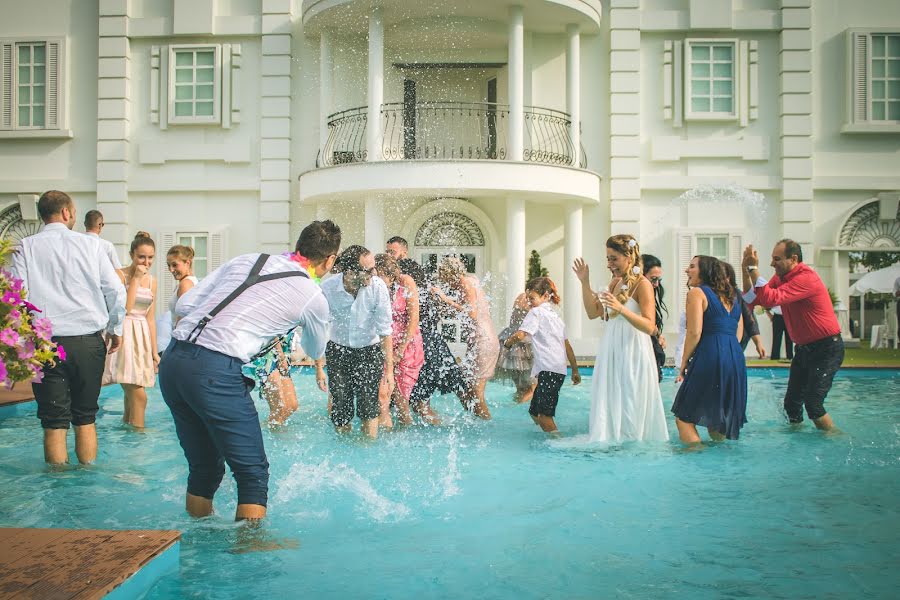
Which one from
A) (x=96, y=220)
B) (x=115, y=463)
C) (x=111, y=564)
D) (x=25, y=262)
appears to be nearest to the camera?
(x=111, y=564)

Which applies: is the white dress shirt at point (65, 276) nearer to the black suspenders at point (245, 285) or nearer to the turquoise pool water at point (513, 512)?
the turquoise pool water at point (513, 512)

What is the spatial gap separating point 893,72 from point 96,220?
653 inches

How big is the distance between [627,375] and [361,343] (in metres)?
2.25

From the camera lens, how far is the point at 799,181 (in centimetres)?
1703

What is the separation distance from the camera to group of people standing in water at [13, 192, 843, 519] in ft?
13.0

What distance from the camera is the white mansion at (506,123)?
17.0 metres

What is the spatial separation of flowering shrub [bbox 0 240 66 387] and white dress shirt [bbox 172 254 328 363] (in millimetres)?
599

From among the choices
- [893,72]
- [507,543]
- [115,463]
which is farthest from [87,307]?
[893,72]

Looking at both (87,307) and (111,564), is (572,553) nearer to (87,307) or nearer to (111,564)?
(111,564)

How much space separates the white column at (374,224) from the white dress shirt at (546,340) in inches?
318

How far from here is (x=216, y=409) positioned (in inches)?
153

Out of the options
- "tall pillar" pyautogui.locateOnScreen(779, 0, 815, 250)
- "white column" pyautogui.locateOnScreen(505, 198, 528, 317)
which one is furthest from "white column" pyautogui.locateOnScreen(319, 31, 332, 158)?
"tall pillar" pyautogui.locateOnScreen(779, 0, 815, 250)

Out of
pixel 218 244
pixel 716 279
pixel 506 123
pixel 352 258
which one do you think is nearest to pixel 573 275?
pixel 506 123

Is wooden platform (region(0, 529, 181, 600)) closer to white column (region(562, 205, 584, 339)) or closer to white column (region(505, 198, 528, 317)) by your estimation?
white column (region(505, 198, 528, 317))
